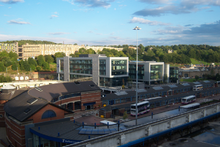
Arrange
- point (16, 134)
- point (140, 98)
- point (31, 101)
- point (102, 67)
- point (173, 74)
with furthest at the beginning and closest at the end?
point (173, 74) → point (102, 67) → point (140, 98) → point (31, 101) → point (16, 134)

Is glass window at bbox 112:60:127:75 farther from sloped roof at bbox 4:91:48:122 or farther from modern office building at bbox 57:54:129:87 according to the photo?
sloped roof at bbox 4:91:48:122

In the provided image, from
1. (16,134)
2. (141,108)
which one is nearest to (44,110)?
(16,134)

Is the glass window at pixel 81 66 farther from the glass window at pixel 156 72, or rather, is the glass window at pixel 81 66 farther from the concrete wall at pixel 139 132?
the concrete wall at pixel 139 132

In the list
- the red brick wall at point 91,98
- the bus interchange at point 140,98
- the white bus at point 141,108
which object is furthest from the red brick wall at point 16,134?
the white bus at point 141,108

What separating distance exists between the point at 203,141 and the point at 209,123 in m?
9.94

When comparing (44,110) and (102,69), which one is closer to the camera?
(44,110)

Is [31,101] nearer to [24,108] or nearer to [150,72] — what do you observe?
[24,108]

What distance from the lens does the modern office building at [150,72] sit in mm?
79562

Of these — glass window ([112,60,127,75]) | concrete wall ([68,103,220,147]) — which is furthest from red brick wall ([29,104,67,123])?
glass window ([112,60,127,75])

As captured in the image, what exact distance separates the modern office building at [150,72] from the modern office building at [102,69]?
6954mm

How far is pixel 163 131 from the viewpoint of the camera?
25266 mm

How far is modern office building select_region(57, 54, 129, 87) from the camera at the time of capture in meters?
74.6

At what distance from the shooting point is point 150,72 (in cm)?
7969

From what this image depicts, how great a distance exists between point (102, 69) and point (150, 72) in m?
19.5
